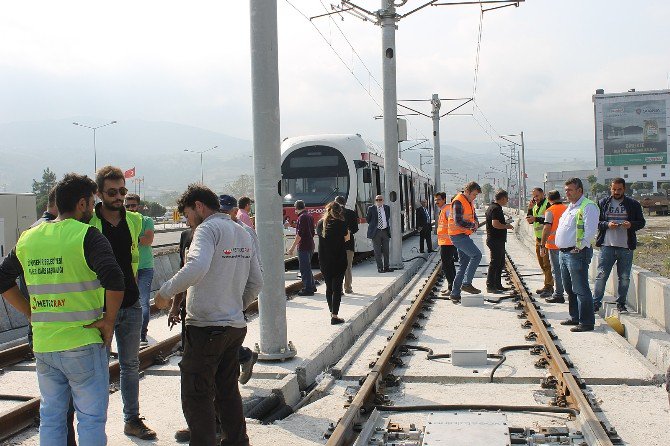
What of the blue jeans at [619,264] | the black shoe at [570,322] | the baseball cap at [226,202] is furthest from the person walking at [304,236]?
the baseball cap at [226,202]

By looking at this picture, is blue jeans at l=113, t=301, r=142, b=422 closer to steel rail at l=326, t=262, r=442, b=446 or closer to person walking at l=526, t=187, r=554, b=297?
steel rail at l=326, t=262, r=442, b=446

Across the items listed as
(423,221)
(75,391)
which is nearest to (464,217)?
(75,391)

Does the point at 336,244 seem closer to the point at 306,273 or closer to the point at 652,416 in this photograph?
the point at 306,273

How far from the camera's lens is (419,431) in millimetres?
5805

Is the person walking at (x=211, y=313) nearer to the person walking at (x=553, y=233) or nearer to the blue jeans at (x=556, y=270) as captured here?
the person walking at (x=553, y=233)

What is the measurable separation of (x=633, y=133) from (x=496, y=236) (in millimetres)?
123910

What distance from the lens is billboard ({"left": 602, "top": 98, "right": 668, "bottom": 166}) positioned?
126 meters

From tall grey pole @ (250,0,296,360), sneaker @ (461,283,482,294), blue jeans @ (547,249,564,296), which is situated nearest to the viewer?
tall grey pole @ (250,0,296,360)

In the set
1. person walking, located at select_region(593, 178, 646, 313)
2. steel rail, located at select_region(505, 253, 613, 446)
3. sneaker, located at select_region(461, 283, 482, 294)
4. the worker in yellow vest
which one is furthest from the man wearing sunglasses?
sneaker, located at select_region(461, 283, 482, 294)

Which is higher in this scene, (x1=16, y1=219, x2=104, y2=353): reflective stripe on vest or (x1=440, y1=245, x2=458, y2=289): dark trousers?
(x1=16, y1=219, x2=104, y2=353): reflective stripe on vest

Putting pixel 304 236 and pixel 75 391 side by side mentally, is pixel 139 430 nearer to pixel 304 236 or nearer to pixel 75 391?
pixel 75 391

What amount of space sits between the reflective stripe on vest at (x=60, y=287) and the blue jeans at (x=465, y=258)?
9.30 meters

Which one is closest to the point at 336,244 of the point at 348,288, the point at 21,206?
the point at 348,288

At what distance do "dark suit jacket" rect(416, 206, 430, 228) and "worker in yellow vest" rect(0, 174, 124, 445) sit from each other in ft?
60.7
